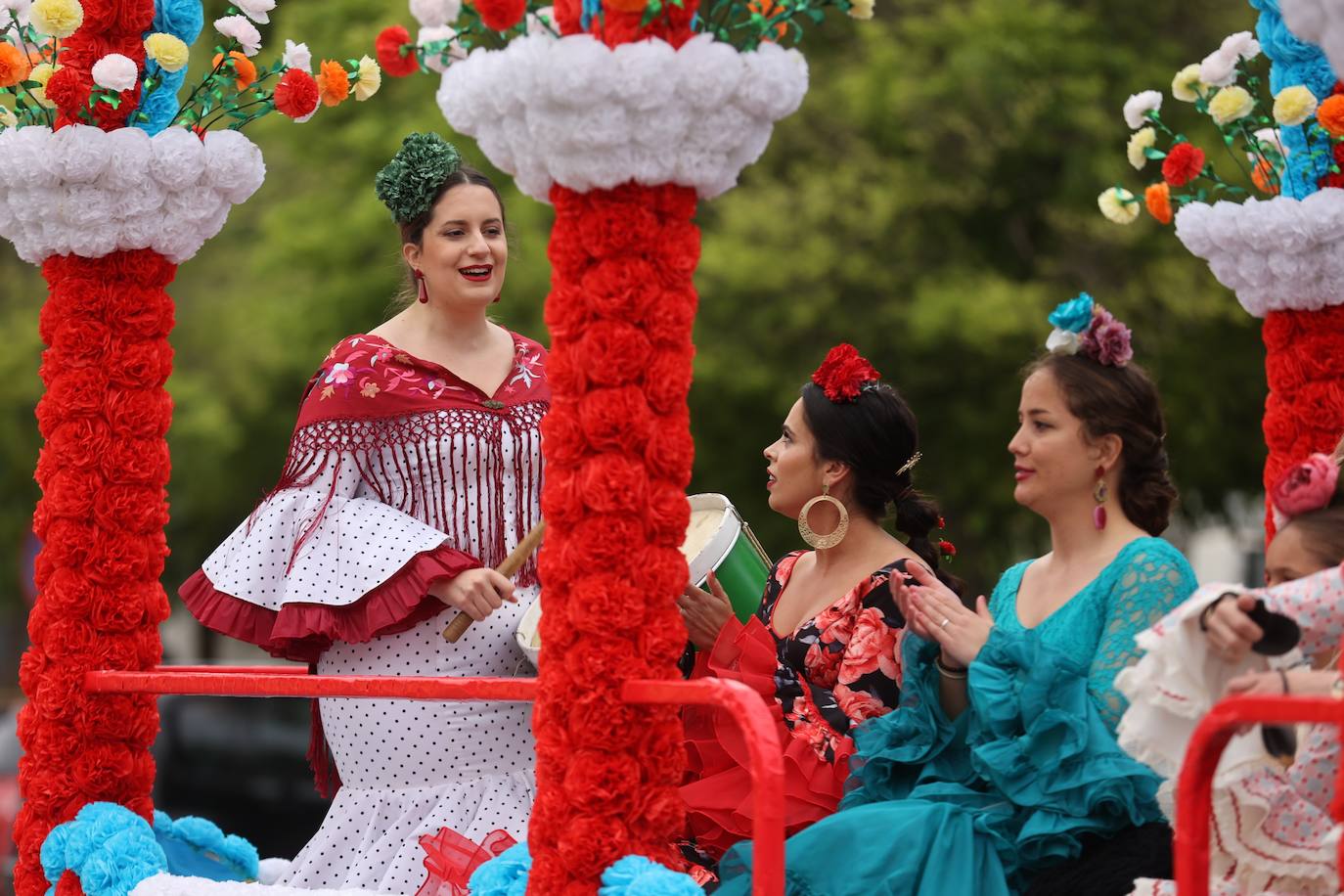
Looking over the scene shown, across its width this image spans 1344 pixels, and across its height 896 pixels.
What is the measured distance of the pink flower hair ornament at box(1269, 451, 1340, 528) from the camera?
10.7ft

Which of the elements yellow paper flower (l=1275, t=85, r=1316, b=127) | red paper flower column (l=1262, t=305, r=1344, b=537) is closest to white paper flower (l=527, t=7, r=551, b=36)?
yellow paper flower (l=1275, t=85, r=1316, b=127)

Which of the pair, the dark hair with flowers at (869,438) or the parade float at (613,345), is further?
the dark hair with flowers at (869,438)

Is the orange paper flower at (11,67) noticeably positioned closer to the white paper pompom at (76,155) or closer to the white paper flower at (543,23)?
the white paper pompom at (76,155)

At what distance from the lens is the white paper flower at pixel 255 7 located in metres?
4.61

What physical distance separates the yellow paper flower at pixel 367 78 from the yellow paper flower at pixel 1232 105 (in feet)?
6.95

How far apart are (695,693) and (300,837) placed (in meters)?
8.83

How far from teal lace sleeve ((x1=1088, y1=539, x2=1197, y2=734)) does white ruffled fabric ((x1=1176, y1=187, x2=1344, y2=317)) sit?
3.33 ft

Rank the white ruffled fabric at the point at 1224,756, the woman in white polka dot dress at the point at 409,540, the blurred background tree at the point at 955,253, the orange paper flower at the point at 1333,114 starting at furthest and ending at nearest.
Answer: the blurred background tree at the point at 955,253, the woman in white polka dot dress at the point at 409,540, the orange paper flower at the point at 1333,114, the white ruffled fabric at the point at 1224,756

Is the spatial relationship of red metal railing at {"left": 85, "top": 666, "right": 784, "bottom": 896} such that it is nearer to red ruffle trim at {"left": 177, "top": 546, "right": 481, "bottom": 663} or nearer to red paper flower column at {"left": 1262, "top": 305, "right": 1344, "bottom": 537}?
red ruffle trim at {"left": 177, "top": 546, "right": 481, "bottom": 663}

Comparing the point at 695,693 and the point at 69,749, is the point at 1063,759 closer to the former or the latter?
the point at 695,693

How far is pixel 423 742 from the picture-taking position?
4480mm

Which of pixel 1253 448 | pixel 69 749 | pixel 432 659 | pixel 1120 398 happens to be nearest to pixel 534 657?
pixel 432 659

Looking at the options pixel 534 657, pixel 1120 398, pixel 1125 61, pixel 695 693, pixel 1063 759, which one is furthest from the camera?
pixel 1125 61

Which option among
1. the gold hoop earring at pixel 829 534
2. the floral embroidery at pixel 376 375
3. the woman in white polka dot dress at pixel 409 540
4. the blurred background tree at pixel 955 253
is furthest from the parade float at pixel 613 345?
the blurred background tree at pixel 955 253
